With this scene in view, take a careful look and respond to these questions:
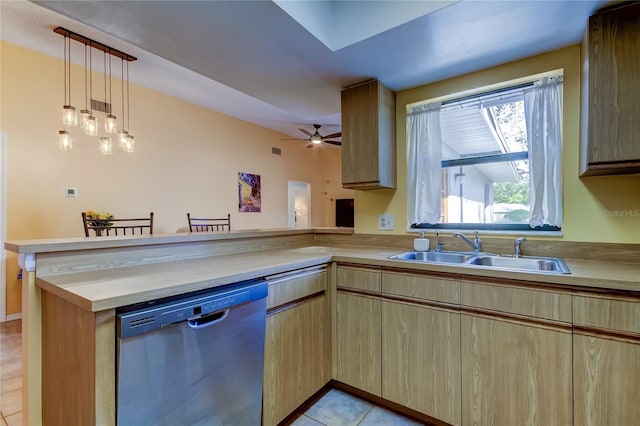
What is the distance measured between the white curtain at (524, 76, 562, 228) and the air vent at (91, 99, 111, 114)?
4.64 m

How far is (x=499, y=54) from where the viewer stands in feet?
5.96

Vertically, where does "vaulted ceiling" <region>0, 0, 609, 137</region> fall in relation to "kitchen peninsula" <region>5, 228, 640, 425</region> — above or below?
above

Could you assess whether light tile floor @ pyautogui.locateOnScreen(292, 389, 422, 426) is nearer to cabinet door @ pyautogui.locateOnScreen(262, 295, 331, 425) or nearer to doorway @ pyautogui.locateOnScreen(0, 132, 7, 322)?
cabinet door @ pyautogui.locateOnScreen(262, 295, 331, 425)

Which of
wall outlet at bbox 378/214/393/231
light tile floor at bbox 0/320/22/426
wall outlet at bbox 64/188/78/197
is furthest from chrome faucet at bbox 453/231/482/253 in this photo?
wall outlet at bbox 64/188/78/197

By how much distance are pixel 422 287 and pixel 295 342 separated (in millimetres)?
776

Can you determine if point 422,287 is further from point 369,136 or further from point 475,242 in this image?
point 369,136

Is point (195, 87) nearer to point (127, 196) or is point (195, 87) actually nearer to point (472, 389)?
point (127, 196)

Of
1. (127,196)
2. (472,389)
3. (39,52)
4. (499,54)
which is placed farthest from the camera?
(127,196)

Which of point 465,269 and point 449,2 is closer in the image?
point 449,2

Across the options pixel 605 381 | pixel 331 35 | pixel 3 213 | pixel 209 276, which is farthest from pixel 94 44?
pixel 605 381

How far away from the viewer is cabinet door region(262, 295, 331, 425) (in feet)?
4.98

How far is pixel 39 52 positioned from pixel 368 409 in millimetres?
4904

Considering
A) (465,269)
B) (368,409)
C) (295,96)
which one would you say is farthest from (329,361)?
(295,96)

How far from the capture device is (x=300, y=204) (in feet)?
24.3
